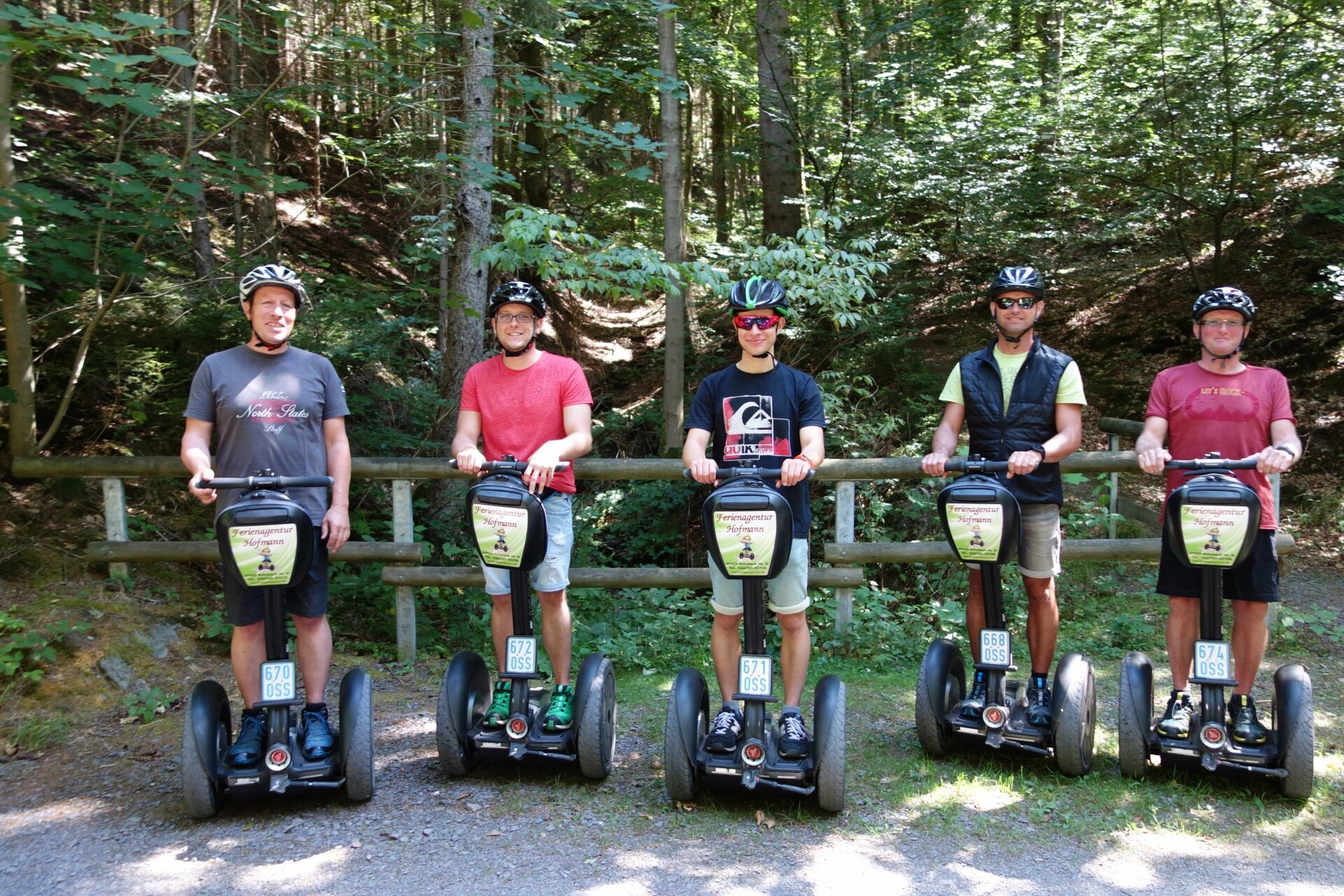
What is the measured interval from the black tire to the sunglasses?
2255 mm

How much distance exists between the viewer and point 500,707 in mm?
3836

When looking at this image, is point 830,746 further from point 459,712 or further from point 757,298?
point 757,298

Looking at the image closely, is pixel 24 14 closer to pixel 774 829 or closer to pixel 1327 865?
pixel 774 829

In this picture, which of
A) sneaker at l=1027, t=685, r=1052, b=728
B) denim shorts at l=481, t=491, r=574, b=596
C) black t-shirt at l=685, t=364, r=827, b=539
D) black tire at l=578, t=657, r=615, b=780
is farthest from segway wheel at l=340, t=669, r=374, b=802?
sneaker at l=1027, t=685, r=1052, b=728

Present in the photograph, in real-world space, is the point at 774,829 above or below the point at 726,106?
below

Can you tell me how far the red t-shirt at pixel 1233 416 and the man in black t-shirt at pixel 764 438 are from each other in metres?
1.52

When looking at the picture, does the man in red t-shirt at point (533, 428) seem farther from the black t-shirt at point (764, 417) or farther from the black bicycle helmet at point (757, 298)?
the black bicycle helmet at point (757, 298)

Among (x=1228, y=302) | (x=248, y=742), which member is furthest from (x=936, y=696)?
(x=248, y=742)

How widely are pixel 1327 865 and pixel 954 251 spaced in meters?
10.1

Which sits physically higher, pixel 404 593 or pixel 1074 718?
pixel 404 593

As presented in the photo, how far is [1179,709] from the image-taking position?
3799 mm

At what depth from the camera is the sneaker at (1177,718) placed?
3.73 metres

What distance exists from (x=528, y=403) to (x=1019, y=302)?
210 cm

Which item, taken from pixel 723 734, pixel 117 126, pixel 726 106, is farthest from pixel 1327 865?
pixel 726 106
